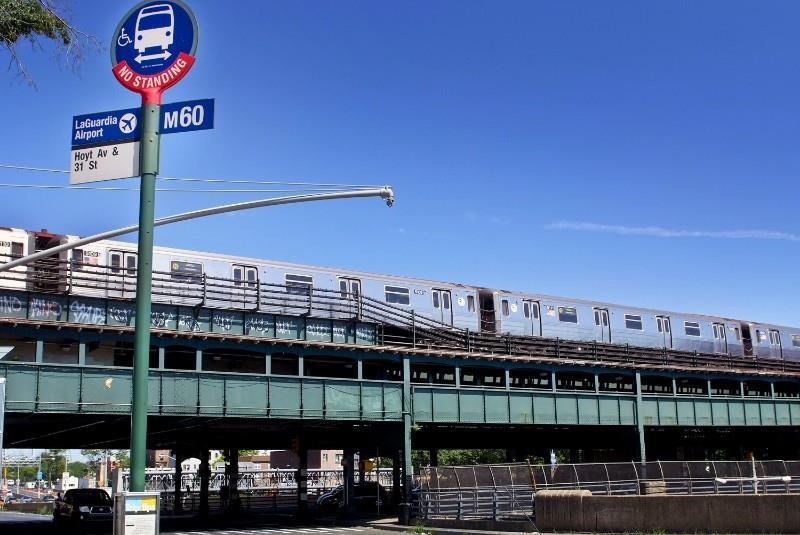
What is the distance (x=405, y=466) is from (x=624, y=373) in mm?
16671

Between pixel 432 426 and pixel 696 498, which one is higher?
pixel 432 426

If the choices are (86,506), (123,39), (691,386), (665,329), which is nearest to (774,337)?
(691,386)

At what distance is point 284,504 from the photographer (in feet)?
225

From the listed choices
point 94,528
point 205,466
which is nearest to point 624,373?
point 205,466

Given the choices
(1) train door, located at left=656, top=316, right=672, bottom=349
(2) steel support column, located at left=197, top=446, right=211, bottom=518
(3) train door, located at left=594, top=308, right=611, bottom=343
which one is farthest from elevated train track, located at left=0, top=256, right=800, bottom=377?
(2) steel support column, located at left=197, top=446, right=211, bottom=518

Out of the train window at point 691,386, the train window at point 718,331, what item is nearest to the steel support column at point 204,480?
the train window at point 691,386

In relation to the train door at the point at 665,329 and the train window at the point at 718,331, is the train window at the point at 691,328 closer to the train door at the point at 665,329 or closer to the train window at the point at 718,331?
the train door at the point at 665,329

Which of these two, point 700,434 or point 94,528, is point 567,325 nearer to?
point 700,434

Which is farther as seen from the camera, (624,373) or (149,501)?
(624,373)

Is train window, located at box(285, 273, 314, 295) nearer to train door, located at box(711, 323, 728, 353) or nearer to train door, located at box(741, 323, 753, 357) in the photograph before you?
train door, located at box(711, 323, 728, 353)

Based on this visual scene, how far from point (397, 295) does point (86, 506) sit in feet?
59.6

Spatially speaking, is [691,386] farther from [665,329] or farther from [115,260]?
[115,260]

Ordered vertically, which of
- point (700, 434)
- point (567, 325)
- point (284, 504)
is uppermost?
point (567, 325)

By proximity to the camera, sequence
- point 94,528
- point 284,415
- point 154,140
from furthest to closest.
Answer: point 94,528
point 284,415
point 154,140
